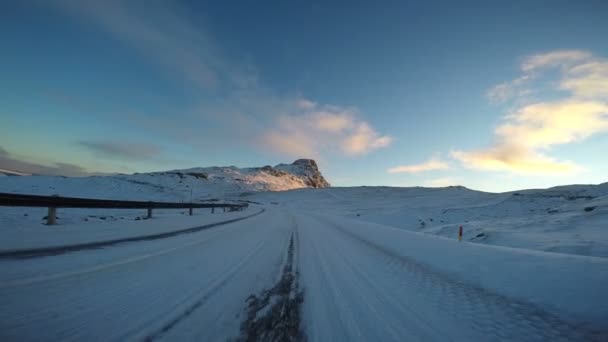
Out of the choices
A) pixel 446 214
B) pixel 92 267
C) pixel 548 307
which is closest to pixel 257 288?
pixel 92 267

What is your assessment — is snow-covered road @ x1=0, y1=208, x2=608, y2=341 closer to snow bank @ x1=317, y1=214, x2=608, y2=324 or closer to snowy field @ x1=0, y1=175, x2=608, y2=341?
snowy field @ x1=0, y1=175, x2=608, y2=341

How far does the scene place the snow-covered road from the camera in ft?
5.89

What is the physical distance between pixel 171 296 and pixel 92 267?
1554mm

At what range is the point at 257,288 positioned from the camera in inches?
111

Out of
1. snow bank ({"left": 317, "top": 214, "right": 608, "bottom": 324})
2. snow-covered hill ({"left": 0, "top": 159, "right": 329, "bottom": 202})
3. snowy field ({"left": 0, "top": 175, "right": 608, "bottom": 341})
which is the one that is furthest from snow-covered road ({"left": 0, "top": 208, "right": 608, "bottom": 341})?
snow-covered hill ({"left": 0, "top": 159, "right": 329, "bottom": 202})

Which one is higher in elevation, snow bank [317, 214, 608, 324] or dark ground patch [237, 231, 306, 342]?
snow bank [317, 214, 608, 324]

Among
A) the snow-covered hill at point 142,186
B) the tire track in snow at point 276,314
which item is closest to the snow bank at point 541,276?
the tire track in snow at point 276,314

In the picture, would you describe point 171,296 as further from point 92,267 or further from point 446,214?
point 446,214

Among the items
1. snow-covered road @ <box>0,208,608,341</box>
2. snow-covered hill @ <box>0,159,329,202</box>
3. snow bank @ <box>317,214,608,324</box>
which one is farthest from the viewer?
snow-covered hill @ <box>0,159,329,202</box>

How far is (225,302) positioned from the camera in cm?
236

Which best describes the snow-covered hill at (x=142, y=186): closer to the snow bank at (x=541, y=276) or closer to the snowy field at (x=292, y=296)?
the snowy field at (x=292, y=296)

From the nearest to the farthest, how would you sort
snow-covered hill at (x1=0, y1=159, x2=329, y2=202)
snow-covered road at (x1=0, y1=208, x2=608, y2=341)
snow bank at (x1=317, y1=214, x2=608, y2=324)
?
snow-covered road at (x1=0, y1=208, x2=608, y2=341) < snow bank at (x1=317, y1=214, x2=608, y2=324) < snow-covered hill at (x1=0, y1=159, x2=329, y2=202)

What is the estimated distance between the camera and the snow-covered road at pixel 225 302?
1795 mm

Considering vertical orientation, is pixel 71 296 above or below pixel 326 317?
above
